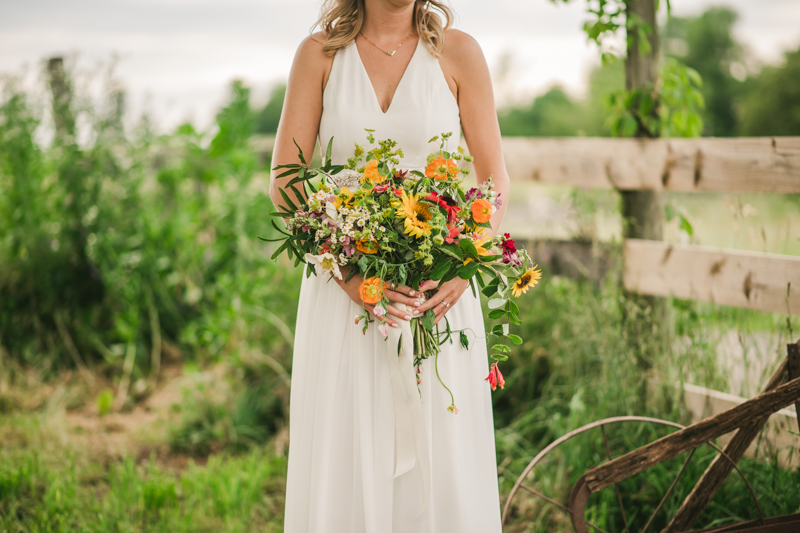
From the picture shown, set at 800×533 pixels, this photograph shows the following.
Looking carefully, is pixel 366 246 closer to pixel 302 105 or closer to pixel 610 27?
pixel 302 105

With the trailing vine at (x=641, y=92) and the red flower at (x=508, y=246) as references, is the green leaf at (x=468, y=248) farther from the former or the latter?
the trailing vine at (x=641, y=92)

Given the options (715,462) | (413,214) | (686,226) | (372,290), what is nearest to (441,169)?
(413,214)

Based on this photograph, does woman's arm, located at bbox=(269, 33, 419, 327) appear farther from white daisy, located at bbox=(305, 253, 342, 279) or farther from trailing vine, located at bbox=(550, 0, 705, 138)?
trailing vine, located at bbox=(550, 0, 705, 138)

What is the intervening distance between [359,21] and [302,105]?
0.37 meters

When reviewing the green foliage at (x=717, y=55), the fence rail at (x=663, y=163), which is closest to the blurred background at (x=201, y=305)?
the fence rail at (x=663, y=163)

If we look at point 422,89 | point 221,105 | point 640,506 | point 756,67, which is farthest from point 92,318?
point 756,67

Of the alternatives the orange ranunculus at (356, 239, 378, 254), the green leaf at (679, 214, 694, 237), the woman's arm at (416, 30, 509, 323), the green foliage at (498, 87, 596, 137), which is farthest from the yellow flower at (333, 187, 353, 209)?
the green foliage at (498, 87, 596, 137)

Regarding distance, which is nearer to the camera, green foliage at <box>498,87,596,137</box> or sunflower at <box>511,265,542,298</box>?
sunflower at <box>511,265,542,298</box>

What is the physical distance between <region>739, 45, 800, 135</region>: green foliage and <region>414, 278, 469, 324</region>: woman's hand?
10.6m

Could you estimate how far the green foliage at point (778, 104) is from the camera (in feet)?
31.7

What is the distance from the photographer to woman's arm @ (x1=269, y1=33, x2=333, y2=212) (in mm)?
1808

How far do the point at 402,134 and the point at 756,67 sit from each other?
15083 mm

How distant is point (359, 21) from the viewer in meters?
1.89

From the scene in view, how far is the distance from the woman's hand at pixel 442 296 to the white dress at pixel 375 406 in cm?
12
